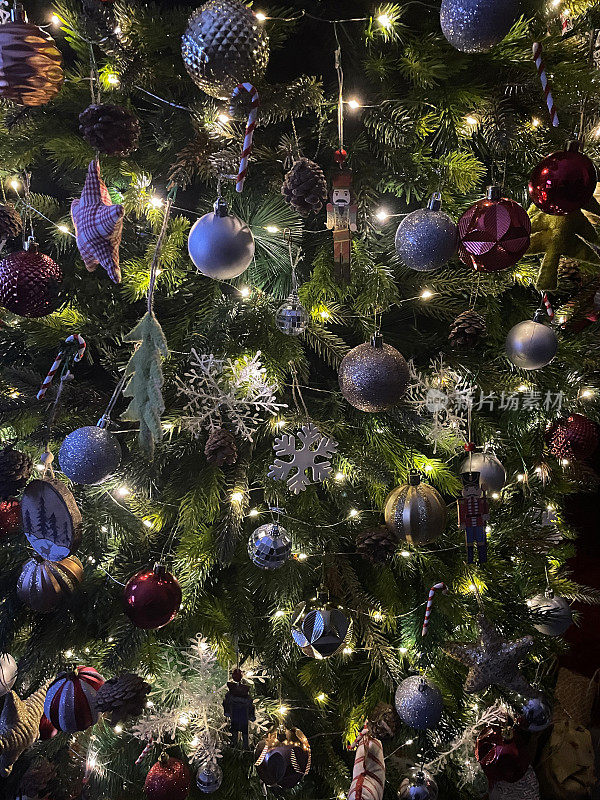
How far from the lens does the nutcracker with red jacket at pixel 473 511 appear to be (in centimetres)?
94

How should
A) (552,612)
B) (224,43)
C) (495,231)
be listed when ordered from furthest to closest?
(552,612), (495,231), (224,43)

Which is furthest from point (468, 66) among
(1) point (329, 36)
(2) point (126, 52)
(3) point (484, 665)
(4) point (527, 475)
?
(3) point (484, 665)

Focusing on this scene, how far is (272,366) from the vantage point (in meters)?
0.93

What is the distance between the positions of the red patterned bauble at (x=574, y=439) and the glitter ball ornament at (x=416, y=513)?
54 cm

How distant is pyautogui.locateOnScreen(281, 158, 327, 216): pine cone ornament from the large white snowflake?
0.72 feet

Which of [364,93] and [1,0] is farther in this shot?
[364,93]

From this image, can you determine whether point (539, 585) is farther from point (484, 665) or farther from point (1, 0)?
point (1, 0)

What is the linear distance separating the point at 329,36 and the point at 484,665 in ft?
3.35

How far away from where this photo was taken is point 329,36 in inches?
37.3

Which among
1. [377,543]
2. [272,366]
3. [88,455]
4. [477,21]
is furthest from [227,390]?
[477,21]

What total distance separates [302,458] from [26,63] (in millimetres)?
589

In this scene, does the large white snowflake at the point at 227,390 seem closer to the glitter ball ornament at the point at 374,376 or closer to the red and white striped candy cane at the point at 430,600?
the glitter ball ornament at the point at 374,376

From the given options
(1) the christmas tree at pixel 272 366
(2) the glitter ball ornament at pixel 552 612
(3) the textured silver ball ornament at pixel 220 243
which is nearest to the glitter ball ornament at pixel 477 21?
(1) the christmas tree at pixel 272 366

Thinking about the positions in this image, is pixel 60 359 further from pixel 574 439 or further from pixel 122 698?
pixel 574 439
